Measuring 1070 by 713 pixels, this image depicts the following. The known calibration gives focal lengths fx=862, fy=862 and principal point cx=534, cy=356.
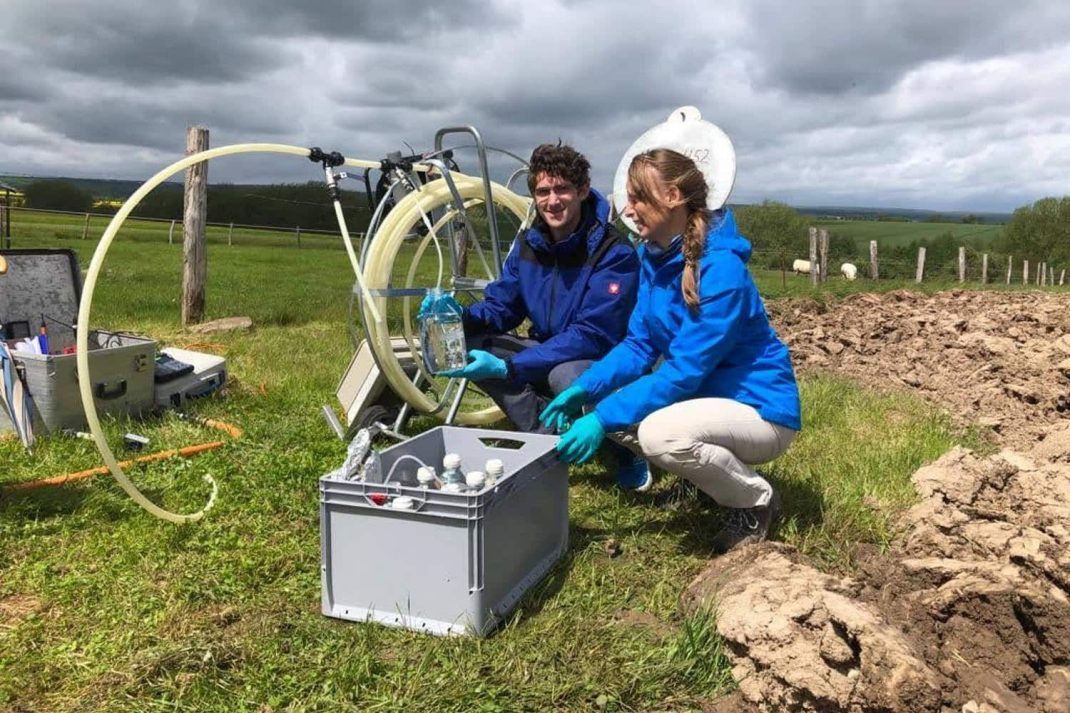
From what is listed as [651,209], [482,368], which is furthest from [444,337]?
[651,209]

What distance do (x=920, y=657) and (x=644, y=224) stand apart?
1.57 metres

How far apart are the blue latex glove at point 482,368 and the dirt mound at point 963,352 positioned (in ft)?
9.90

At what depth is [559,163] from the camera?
362 centimetres

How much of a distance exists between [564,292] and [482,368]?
557mm

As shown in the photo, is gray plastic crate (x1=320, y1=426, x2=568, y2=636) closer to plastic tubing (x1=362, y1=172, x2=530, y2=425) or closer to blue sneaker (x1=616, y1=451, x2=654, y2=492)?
blue sneaker (x1=616, y1=451, x2=654, y2=492)

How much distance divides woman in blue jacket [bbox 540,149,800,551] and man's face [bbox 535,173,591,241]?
649 mm

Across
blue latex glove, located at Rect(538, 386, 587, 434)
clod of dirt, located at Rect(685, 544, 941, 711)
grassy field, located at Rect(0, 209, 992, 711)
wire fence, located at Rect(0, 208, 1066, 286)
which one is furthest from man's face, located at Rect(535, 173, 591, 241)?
wire fence, located at Rect(0, 208, 1066, 286)

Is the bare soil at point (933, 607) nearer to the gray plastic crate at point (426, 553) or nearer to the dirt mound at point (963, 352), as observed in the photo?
the gray plastic crate at point (426, 553)

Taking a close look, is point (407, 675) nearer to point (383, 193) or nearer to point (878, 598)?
point (878, 598)

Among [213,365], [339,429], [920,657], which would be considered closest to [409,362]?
[339,429]

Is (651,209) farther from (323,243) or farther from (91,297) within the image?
(323,243)

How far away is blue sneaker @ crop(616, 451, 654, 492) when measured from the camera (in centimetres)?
374

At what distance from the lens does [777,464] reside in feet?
13.1

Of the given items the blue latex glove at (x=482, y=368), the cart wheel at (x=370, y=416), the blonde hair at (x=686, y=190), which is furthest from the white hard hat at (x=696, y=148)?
the cart wheel at (x=370, y=416)
